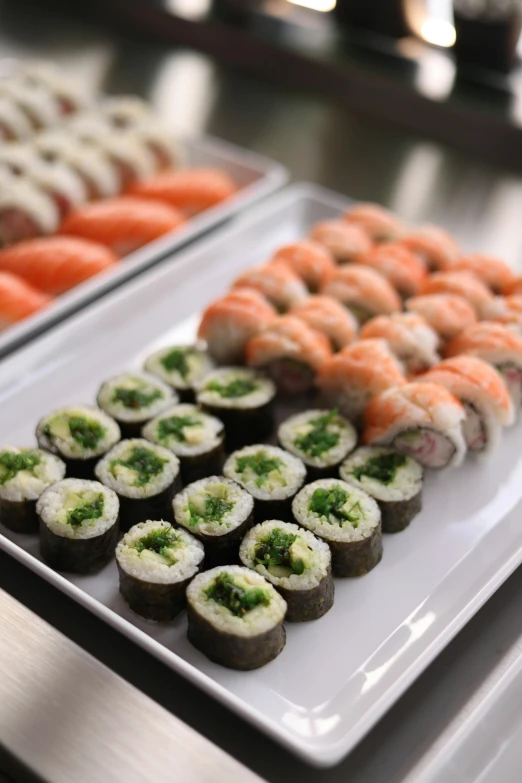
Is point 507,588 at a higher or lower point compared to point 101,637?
higher

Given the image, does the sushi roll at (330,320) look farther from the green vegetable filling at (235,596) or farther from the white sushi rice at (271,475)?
the green vegetable filling at (235,596)

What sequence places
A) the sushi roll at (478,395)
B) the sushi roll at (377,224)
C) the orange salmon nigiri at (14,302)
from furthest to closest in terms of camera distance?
the sushi roll at (377,224), the orange salmon nigiri at (14,302), the sushi roll at (478,395)

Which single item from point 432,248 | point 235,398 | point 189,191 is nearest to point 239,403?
point 235,398

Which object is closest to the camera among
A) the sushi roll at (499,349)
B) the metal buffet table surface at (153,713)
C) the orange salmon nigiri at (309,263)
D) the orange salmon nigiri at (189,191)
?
the metal buffet table surface at (153,713)

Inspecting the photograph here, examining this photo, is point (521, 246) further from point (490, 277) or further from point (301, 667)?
point (301, 667)

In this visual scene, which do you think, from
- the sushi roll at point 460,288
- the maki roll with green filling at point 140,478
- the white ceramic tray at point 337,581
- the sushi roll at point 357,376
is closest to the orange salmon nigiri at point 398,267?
the sushi roll at point 460,288

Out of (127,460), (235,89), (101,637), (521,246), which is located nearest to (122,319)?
(127,460)
